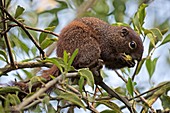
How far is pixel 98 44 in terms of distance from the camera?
2.43 meters

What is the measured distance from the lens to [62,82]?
1.17 meters

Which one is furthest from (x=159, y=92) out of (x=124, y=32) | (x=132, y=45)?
(x=124, y=32)

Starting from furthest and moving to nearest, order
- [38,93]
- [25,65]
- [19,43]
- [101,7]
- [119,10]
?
[101,7], [119,10], [19,43], [25,65], [38,93]

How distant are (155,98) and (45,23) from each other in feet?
4.63

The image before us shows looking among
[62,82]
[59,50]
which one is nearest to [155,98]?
[62,82]

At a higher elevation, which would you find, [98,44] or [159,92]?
[98,44]

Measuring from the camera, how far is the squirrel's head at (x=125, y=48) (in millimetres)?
2430

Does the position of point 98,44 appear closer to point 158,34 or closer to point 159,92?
point 158,34

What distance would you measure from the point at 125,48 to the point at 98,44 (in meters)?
0.27

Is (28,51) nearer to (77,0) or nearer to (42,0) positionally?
(77,0)

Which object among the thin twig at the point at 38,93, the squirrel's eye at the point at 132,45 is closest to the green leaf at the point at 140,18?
the thin twig at the point at 38,93

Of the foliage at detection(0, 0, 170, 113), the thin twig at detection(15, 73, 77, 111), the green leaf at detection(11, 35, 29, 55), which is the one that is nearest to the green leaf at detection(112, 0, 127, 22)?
the foliage at detection(0, 0, 170, 113)

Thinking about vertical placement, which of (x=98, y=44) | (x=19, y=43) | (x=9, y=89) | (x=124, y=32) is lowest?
(x=9, y=89)

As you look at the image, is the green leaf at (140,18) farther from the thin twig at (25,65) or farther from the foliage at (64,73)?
the thin twig at (25,65)
